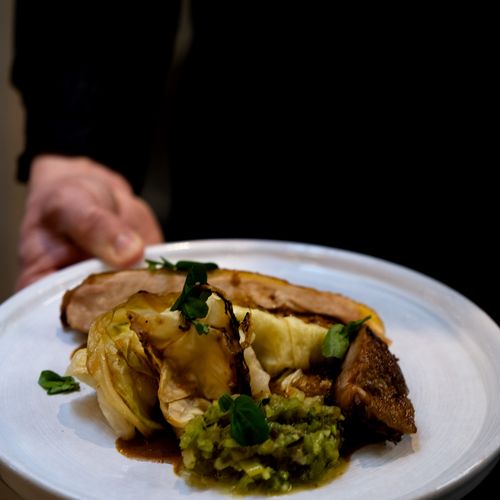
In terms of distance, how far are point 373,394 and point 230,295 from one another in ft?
1.99

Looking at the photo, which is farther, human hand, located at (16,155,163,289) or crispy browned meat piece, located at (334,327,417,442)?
human hand, located at (16,155,163,289)

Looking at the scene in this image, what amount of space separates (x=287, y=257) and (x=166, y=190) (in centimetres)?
209

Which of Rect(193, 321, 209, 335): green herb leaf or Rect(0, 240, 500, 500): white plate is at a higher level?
Rect(193, 321, 209, 335): green herb leaf

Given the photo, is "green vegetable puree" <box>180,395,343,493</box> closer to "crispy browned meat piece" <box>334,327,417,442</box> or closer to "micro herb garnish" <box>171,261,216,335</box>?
"crispy browned meat piece" <box>334,327,417,442</box>

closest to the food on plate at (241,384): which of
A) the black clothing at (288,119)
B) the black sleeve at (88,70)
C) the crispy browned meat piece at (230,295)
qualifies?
the crispy browned meat piece at (230,295)

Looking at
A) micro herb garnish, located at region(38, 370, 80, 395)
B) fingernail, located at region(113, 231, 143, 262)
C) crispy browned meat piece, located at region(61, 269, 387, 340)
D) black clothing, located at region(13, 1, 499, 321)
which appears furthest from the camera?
black clothing, located at region(13, 1, 499, 321)

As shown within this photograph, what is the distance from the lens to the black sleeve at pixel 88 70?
293cm

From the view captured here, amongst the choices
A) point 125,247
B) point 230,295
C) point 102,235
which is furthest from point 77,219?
point 230,295

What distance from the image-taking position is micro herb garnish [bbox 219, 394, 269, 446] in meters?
1.31

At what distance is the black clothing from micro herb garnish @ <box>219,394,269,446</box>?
154cm

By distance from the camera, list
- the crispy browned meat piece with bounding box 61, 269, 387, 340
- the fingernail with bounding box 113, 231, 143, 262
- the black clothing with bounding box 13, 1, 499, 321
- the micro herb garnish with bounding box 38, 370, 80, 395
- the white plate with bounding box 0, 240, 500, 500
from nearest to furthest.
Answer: the white plate with bounding box 0, 240, 500, 500 < the micro herb garnish with bounding box 38, 370, 80, 395 < the crispy browned meat piece with bounding box 61, 269, 387, 340 < the fingernail with bounding box 113, 231, 143, 262 < the black clothing with bounding box 13, 1, 499, 321

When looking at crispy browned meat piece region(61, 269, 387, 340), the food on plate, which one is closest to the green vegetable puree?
the food on plate

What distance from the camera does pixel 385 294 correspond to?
2213 mm

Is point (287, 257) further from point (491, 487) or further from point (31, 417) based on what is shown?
point (31, 417)
